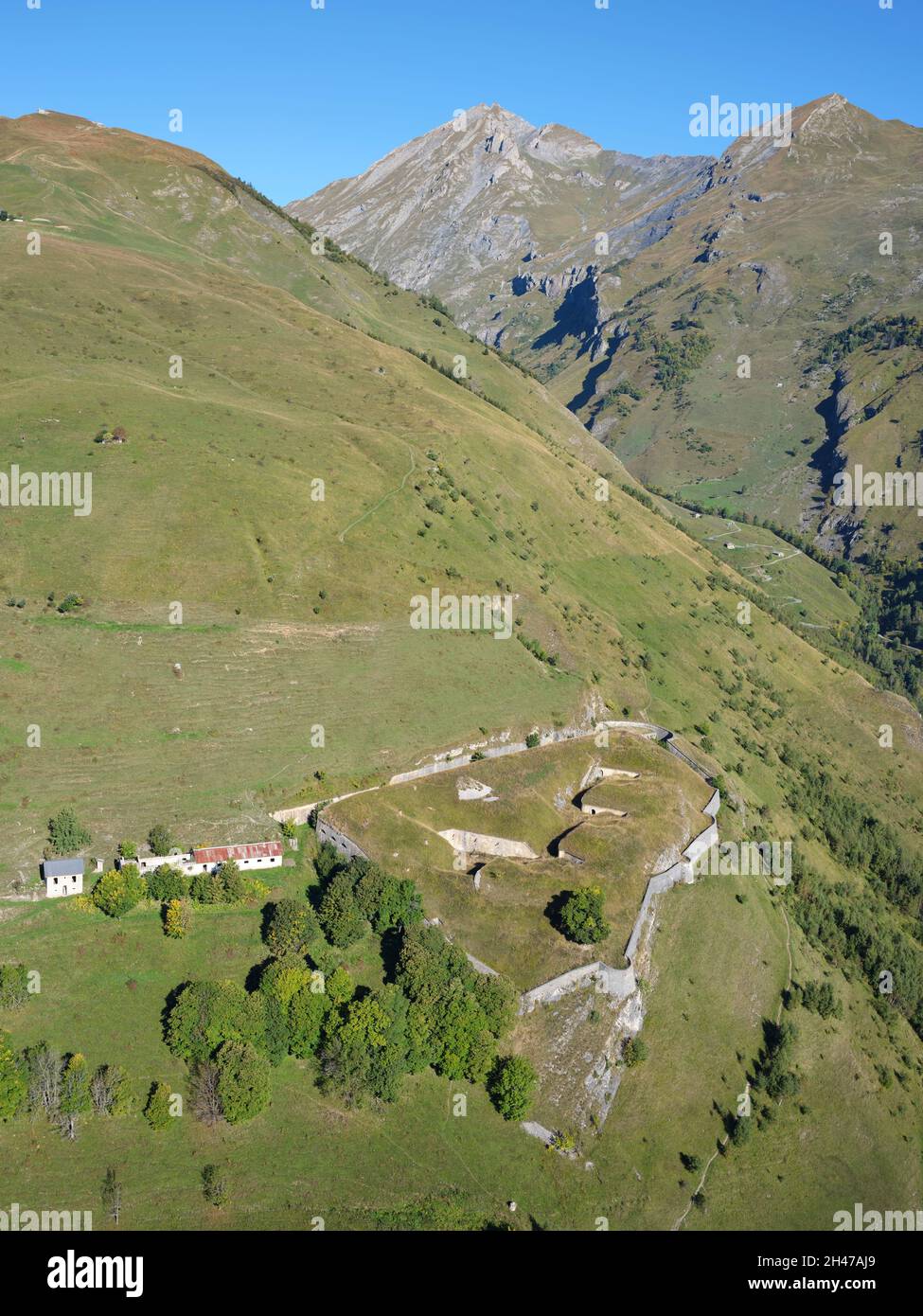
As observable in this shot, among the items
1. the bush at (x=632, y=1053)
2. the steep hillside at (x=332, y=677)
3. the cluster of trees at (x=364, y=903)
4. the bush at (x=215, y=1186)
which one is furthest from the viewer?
the bush at (x=632, y=1053)

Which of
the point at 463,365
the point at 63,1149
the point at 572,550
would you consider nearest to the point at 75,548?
the point at 63,1149

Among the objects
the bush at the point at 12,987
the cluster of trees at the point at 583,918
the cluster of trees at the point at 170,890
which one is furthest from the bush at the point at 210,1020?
the cluster of trees at the point at 583,918

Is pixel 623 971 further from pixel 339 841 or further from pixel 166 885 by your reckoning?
pixel 166 885

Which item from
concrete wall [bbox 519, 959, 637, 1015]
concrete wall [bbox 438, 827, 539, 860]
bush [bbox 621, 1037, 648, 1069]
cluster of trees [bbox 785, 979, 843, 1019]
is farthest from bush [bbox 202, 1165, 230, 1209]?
cluster of trees [bbox 785, 979, 843, 1019]

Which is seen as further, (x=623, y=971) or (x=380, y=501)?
(x=380, y=501)

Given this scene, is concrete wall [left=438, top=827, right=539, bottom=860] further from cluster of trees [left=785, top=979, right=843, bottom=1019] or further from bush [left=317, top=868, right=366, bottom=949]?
cluster of trees [left=785, top=979, right=843, bottom=1019]

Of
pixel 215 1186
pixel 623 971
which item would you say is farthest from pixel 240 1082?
pixel 623 971

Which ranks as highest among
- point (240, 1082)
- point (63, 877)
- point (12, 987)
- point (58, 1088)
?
point (63, 877)

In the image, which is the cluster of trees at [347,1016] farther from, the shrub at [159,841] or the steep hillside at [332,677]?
the shrub at [159,841]
